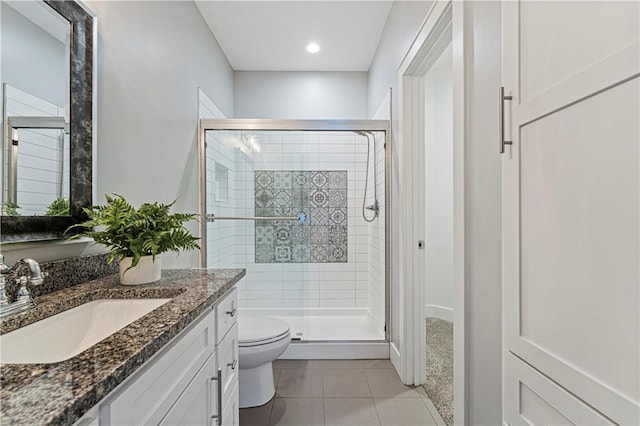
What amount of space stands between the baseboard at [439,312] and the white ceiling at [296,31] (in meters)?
2.61

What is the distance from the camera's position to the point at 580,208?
68cm

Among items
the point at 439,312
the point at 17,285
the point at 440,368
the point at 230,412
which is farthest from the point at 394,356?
the point at 17,285

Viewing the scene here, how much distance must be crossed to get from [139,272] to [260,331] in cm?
93

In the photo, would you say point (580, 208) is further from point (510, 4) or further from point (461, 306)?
point (461, 306)

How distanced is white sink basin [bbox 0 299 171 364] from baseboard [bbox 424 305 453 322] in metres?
2.95

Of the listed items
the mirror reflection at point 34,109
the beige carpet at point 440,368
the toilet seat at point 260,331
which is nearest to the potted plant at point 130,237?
the mirror reflection at point 34,109

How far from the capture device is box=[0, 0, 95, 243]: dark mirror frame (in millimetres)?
1192

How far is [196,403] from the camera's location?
977 millimetres

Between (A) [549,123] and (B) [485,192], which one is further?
(B) [485,192]

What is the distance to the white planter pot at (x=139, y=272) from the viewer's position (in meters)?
1.23

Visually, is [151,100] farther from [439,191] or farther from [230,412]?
[439,191]

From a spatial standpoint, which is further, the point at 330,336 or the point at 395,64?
the point at 330,336

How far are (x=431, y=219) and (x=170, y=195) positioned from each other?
249 cm

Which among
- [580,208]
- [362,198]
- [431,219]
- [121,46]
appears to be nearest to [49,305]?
[121,46]
